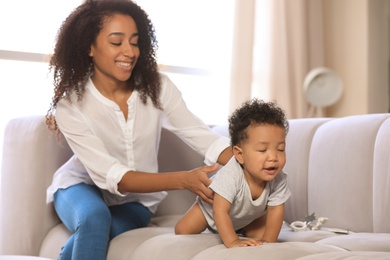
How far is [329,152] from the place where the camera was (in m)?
2.56

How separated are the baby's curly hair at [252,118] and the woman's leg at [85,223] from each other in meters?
0.54

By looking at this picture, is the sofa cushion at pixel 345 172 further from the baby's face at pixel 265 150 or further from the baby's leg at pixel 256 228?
the baby's face at pixel 265 150

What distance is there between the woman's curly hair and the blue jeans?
318mm

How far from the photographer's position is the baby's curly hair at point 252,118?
6.48 ft

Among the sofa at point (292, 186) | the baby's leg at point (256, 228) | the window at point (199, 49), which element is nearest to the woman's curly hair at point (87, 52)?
the sofa at point (292, 186)

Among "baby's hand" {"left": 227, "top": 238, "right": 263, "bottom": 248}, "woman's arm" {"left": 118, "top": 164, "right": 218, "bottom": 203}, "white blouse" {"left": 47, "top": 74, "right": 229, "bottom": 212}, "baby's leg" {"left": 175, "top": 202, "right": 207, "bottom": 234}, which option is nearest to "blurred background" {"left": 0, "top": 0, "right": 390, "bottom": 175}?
"white blouse" {"left": 47, "top": 74, "right": 229, "bottom": 212}

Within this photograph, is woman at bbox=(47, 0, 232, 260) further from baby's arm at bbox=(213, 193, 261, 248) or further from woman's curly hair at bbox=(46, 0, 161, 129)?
baby's arm at bbox=(213, 193, 261, 248)

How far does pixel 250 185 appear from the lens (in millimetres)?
2076

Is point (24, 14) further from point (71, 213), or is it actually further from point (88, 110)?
point (71, 213)

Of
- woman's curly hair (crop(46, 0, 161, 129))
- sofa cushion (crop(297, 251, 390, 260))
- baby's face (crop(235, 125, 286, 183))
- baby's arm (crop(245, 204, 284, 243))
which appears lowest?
baby's arm (crop(245, 204, 284, 243))

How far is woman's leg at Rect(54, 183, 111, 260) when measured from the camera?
2.14m

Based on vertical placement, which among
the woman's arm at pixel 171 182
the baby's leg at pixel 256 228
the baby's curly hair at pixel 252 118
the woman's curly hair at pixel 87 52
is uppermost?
the woman's curly hair at pixel 87 52

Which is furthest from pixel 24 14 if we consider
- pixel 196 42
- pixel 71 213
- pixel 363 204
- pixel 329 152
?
pixel 363 204

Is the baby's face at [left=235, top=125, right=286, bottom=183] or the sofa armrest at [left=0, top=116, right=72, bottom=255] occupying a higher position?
the baby's face at [left=235, top=125, right=286, bottom=183]
